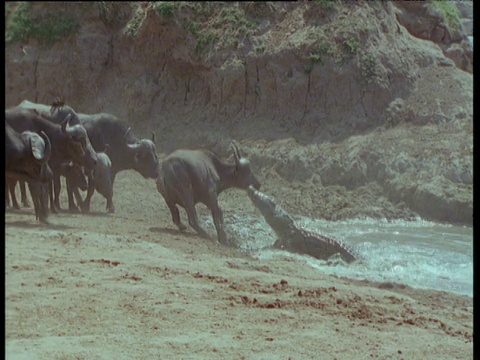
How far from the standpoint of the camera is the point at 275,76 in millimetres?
7754

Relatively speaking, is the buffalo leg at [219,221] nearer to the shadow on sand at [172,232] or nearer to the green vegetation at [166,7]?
the shadow on sand at [172,232]

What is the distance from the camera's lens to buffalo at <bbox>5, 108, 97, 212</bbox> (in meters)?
6.95

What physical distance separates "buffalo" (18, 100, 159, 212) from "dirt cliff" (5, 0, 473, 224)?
102 mm

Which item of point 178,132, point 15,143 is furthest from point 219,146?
point 15,143

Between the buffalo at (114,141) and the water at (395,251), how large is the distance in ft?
→ 3.22

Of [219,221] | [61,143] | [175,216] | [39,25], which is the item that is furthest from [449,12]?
[61,143]

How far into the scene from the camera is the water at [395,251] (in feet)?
25.7

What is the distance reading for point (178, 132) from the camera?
7809 millimetres

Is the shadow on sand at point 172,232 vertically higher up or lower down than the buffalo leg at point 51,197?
lower down

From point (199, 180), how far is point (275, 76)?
148 cm

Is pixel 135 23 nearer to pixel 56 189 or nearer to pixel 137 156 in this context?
pixel 137 156

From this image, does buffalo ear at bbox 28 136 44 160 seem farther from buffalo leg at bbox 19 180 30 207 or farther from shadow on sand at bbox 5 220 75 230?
shadow on sand at bbox 5 220 75 230

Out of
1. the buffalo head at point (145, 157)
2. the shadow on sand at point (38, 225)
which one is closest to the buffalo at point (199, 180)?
the buffalo head at point (145, 157)

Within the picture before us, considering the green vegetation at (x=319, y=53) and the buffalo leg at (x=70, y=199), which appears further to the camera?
the green vegetation at (x=319, y=53)
